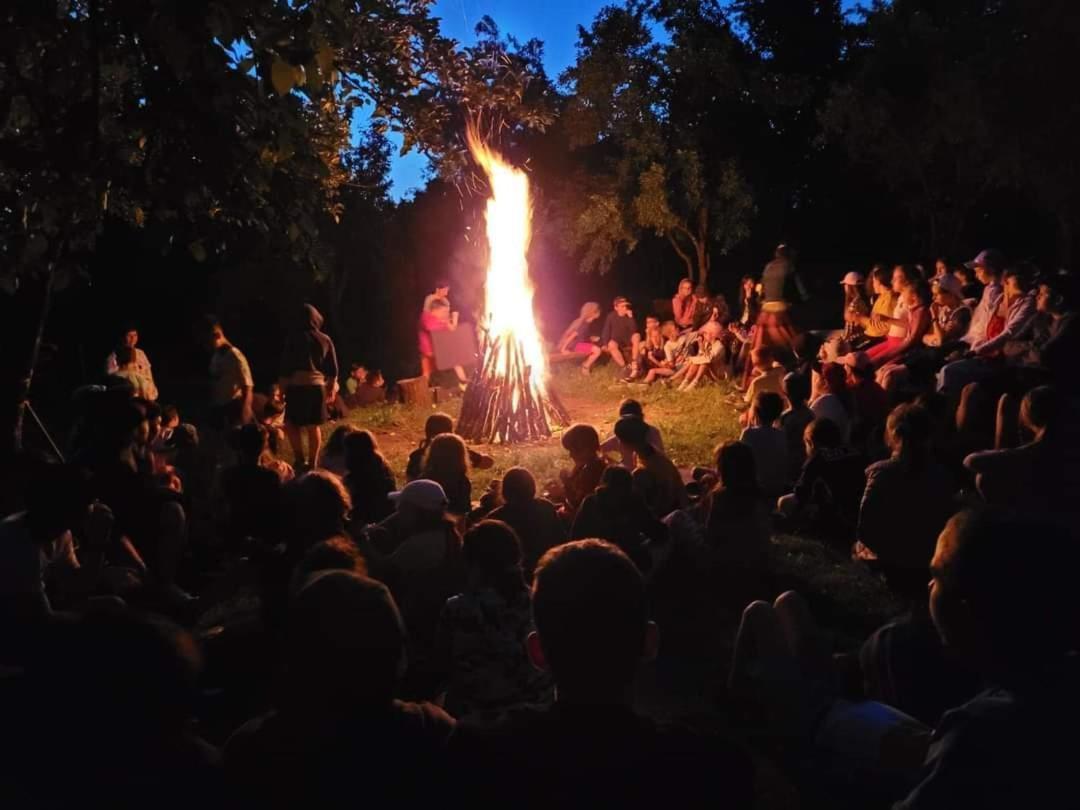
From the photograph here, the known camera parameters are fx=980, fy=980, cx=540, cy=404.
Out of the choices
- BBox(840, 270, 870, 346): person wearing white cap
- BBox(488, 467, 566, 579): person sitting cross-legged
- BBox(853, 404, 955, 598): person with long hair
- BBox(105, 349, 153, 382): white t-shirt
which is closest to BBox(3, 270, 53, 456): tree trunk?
BBox(488, 467, 566, 579): person sitting cross-legged

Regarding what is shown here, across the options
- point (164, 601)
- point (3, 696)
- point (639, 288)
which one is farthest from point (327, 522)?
point (639, 288)

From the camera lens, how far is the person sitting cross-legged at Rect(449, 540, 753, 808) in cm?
214

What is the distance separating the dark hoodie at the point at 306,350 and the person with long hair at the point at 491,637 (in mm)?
6789

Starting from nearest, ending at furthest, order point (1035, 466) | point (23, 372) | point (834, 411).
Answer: point (1035, 466) → point (23, 372) → point (834, 411)

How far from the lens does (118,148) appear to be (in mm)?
5816

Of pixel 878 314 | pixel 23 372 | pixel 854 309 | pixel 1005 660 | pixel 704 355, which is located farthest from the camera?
pixel 704 355

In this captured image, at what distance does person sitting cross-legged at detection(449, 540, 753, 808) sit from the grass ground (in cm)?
340

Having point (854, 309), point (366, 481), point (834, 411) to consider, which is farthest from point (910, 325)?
point (366, 481)

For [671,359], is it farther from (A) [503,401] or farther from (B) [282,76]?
(B) [282,76]

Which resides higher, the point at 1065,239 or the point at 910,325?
the point at 1065,239

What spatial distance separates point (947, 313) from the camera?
1170cm

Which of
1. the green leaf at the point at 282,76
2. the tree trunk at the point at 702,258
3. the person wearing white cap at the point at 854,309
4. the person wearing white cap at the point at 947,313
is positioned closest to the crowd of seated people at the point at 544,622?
the green leaf at the point at 282,76

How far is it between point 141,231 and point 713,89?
12.7 metres

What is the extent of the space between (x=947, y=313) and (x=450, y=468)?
770 cm
